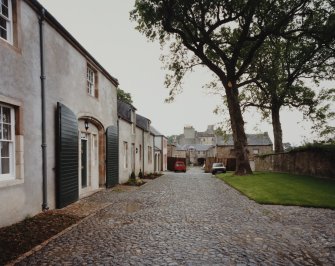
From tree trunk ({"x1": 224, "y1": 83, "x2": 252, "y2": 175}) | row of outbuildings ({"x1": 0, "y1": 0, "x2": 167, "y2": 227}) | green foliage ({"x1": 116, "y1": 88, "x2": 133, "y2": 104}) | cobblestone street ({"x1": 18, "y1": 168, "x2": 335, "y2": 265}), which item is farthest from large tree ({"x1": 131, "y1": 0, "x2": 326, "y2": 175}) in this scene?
green foliage ({"x1": 116, "y1": 88, "x2": 133, "y2": 104})

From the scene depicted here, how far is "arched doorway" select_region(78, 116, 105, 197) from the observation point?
13.6 metres

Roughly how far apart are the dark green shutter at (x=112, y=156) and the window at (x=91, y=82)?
226 centimetres

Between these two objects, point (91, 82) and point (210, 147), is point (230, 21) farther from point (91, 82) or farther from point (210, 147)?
point (210, 147)

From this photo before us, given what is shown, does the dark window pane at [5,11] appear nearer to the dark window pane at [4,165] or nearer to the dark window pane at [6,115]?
the dark window pane at [6,115]

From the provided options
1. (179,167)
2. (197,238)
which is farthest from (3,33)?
(179,167)

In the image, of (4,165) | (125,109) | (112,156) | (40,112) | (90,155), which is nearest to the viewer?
(4,165)

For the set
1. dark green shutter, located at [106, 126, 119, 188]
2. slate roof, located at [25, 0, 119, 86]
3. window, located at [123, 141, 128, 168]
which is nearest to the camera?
slate roof, located at [25, 0, 119, 86]

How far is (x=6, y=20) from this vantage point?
7.83 metres

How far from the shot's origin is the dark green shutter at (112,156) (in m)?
16.4

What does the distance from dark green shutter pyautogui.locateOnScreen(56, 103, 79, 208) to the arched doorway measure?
1.26 m

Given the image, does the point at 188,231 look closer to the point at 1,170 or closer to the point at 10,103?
the point at 1,170

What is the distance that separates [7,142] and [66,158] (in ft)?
10.2

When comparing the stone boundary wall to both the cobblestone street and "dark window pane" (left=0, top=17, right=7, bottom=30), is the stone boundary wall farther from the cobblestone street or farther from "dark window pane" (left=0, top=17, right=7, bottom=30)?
"dark window pane" (left=0, top=17, right=7, bottom=30)

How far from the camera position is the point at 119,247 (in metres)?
5.83
